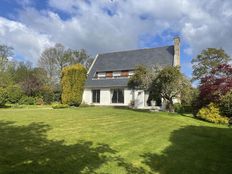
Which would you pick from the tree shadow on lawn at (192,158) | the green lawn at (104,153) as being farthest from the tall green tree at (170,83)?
the tree shadow on lawn at (192,158)

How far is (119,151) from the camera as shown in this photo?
23.6 ft

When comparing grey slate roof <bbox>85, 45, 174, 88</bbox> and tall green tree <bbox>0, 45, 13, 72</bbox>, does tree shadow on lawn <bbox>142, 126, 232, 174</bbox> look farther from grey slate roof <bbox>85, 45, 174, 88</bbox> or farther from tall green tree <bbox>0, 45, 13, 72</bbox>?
tall green tree <bbox>0, 45, 13, 72</bbox>

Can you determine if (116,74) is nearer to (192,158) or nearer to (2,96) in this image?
(2,96)

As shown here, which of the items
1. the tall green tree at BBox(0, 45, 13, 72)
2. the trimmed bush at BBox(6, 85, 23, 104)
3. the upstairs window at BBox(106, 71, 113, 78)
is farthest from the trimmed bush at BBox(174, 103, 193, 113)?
the tall green tree at BBox(0, 45, 13, 72)

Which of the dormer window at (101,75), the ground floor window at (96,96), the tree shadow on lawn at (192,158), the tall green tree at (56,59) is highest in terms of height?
the tall green tree at (56,59)

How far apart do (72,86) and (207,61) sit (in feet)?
66.2

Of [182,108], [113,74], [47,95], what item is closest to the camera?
[182,108]

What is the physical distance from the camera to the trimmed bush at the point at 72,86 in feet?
96.6

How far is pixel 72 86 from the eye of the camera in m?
29.8

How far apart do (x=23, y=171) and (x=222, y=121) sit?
15758mm

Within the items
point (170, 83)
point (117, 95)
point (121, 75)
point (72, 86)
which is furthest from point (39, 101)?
point (170, 83)

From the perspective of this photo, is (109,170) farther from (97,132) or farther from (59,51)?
(59,51)

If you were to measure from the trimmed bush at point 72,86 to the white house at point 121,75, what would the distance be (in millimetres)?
2536

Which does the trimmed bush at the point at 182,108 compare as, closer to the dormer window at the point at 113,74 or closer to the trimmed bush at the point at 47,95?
the dormer window at the point at 113,74
